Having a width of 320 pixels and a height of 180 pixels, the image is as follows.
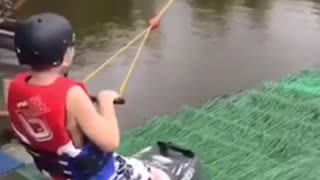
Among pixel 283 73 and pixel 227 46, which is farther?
pixel 227 46

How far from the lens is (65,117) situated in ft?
6.43

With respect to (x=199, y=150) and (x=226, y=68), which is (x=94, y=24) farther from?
(x=199, y=150)

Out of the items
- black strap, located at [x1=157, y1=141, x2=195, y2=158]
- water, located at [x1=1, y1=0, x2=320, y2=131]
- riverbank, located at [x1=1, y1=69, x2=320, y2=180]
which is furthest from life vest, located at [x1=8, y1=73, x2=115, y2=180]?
water, located at [x1=1, y1=0, x2=320, y2=131]

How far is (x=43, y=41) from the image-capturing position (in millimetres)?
1938

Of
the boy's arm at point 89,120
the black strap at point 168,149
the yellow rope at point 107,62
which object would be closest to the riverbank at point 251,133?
the black strap at point 168,149

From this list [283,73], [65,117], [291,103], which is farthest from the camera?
[283,73]

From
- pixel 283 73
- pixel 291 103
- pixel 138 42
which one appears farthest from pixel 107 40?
pixel 291 103

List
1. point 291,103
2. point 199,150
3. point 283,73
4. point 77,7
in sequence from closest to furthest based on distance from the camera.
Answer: point 199,150
point 291,103
point 283,73
point 77,7

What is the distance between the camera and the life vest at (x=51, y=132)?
1.95m

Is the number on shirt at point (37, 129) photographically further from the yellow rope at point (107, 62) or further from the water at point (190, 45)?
the yellow rope at point (107, 62)

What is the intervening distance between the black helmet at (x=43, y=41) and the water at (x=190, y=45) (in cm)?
171

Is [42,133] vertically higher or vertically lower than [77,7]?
higher

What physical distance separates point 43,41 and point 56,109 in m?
0.17

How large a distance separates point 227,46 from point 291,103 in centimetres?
112
